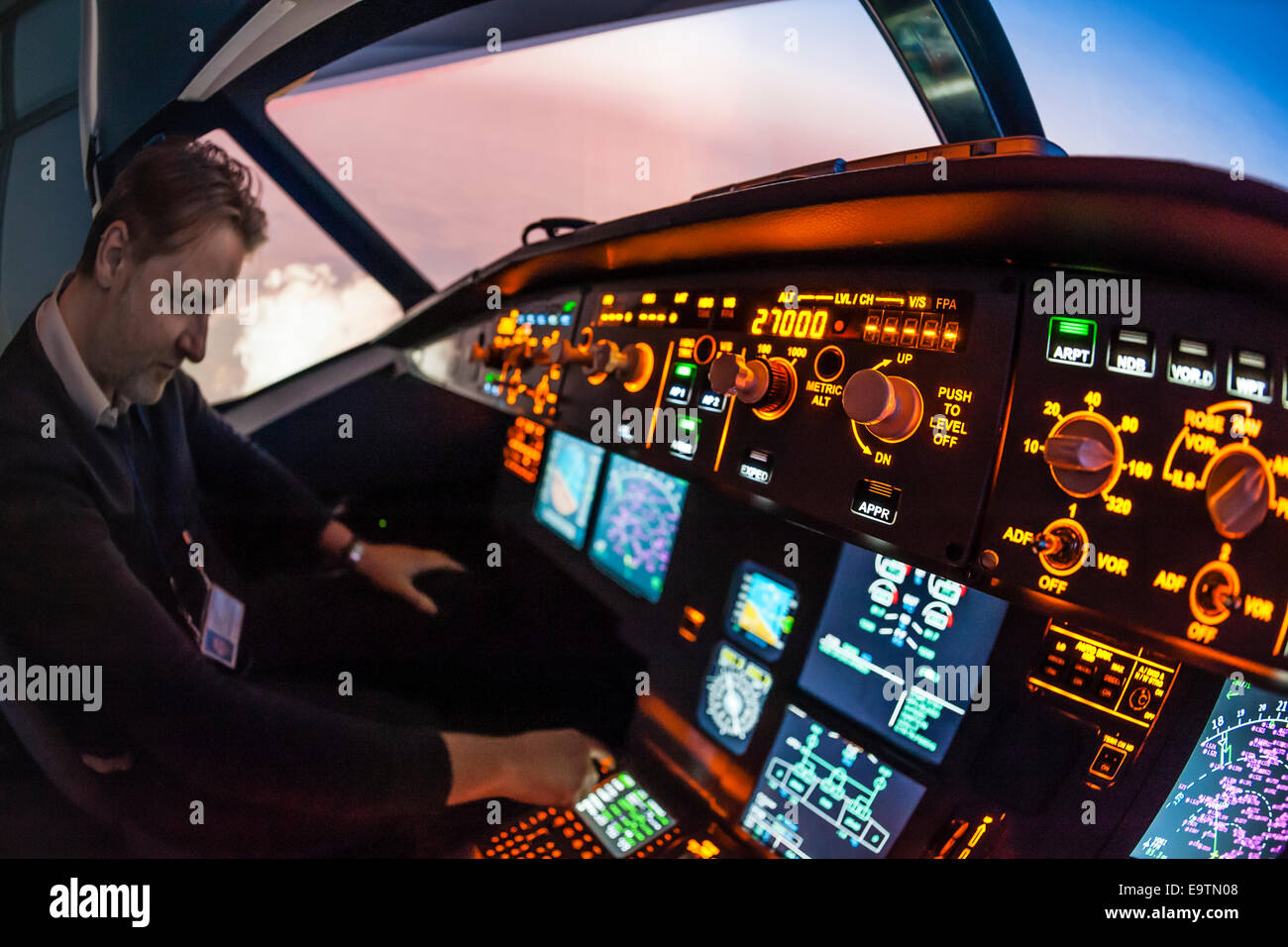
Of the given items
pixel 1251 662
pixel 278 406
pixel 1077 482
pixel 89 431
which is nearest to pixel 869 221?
pixel 1077 482

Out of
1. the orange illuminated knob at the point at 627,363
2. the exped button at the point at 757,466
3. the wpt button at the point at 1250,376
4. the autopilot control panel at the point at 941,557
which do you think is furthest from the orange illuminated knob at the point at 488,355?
the wpt button at the point at 1250,376

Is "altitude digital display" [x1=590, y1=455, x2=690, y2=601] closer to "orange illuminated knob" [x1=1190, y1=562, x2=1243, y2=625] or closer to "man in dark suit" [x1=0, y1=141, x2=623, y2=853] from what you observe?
"man in dark suit" [x1=0, y1=141, x2=623, y2=853]

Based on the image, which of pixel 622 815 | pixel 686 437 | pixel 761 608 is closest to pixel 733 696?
pixel 761 608

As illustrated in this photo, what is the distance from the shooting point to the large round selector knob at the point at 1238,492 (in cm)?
48

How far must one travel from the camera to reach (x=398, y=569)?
186 centimetres

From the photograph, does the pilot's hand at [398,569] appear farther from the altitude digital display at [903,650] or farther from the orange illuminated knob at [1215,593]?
the orange illuminated knob at [1215,593]

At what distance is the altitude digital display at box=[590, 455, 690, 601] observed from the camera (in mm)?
1475

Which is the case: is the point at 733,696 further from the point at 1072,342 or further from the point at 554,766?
the point at 1072,342

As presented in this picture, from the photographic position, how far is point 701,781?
1.29 metres

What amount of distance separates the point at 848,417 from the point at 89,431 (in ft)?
4.48

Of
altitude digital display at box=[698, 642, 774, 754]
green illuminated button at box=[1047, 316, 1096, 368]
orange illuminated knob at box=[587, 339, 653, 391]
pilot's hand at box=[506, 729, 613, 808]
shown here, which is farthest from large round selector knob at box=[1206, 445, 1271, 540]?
pilot's hand at box=[506, 729, 613, 808]

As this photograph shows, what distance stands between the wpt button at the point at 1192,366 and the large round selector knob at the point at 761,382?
373mm

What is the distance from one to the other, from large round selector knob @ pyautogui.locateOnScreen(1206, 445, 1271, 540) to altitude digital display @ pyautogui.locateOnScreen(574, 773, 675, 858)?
104cm
